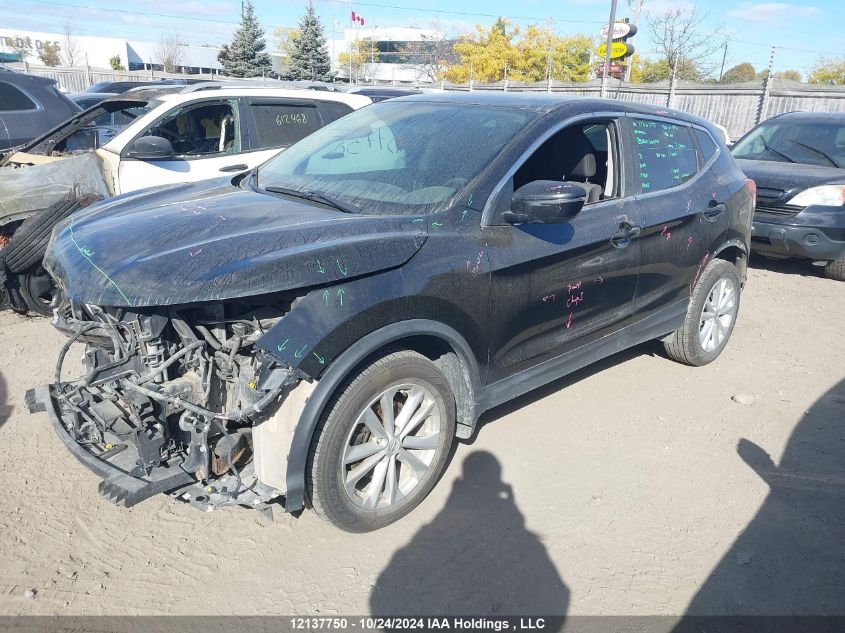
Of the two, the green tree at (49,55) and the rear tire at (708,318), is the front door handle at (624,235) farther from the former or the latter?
the green tree at (49,55)

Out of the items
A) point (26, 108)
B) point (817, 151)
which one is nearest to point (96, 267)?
point (26, 108)

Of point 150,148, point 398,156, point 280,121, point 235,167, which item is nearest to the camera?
point 398,156

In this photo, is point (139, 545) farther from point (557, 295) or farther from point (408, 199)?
point (557, 295)

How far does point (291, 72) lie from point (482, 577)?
41.4 metres

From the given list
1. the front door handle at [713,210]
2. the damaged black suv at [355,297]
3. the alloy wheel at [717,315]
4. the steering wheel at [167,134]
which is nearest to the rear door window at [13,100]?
the steering wheel at [167,134]

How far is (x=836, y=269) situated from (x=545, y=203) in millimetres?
6248

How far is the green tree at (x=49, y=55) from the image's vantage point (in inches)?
2224

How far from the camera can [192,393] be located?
2.62m

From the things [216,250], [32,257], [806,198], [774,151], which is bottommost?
[32,257]

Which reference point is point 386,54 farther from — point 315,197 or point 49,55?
point 315,197

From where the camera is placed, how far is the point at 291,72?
40.1 meters

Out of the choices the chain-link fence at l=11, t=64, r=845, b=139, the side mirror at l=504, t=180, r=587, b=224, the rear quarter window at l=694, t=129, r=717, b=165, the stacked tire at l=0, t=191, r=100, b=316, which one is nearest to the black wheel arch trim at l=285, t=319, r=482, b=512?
the side mirror at l=504, t=180, r=587, b=224

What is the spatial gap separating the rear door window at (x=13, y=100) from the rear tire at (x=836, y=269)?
32.0 feet

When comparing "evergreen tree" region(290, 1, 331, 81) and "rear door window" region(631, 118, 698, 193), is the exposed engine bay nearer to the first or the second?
"rear door window" region(631, 118, 698, 193)
